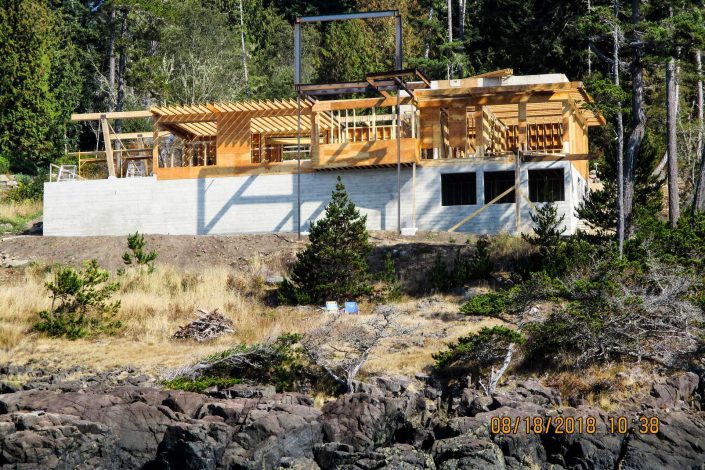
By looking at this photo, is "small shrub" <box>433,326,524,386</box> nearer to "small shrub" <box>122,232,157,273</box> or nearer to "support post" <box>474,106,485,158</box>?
"small shrub" <box>122,232,157,273</box>

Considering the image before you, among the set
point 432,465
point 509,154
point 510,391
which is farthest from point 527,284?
point 509,154

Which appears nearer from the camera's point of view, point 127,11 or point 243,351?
point 243,351

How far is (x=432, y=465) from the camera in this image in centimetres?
2238

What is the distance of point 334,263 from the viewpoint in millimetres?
32844

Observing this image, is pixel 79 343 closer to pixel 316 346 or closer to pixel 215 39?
pixel 316 346

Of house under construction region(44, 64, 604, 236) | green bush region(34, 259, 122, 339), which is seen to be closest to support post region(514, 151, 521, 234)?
house under construction region(44, 64, 604, 236)

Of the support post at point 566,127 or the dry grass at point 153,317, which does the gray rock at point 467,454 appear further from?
the support post at point 566,127

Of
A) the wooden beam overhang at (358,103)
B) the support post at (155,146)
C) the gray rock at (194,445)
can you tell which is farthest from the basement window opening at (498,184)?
the gray rock at (194,445)

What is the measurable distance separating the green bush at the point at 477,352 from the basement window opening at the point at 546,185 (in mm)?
11649

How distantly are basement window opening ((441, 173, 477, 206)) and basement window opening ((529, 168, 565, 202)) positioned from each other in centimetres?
185

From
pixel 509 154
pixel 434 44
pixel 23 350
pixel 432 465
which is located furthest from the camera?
pixel 434 44

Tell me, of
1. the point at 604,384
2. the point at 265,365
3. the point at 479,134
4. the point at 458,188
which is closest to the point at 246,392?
the point at 265,365

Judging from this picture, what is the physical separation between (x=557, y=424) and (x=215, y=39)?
39.1 m

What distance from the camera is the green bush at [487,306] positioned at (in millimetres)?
28156
